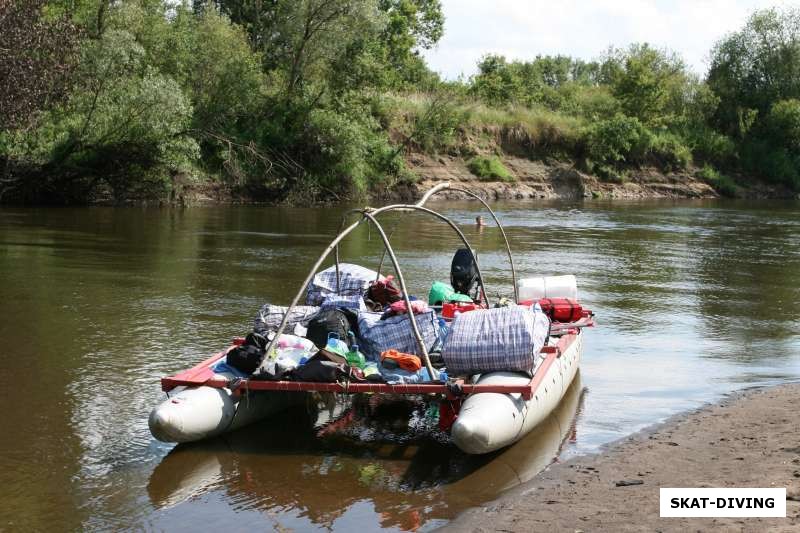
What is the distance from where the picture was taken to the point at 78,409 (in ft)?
30.2

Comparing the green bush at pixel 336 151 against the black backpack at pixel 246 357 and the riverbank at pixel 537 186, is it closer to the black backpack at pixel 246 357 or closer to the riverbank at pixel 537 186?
the riverbank at pixel 537 186

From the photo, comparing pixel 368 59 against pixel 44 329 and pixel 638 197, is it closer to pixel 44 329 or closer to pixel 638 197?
pixel 638 197

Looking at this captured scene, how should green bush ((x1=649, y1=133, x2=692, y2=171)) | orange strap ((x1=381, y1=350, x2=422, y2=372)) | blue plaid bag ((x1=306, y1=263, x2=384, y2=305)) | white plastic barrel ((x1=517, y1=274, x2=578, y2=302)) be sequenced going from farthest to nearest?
green bush ((x1=649, y1=133, x2=692, y2=171)) < white plastic barrel ((x1=517, y1=274, x2=578, y2=302)) < blue plaid bag ((x1=306, y1=263, x2=384, y2=305)) < orange strap ((x1=381, y1=350, x2=422, y2=372))

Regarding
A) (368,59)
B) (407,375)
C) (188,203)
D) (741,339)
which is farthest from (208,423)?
(368,59)

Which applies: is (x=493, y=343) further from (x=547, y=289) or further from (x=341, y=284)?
(x=547, y=289)

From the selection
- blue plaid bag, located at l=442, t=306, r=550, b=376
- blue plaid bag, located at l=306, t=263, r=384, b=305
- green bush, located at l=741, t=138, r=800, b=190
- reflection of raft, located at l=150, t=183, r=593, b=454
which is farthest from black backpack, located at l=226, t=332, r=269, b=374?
green bush, located at l=741, t=138, r=800, b=190

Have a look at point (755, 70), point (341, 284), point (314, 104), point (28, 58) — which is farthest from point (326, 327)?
point (755, 70)

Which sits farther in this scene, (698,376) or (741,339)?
(741,339)

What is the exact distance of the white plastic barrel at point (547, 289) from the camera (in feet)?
40.4

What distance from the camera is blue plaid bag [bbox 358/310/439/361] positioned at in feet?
30.4

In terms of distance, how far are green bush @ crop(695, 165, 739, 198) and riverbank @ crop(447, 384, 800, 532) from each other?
152ft

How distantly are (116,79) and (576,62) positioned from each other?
90.7 meters

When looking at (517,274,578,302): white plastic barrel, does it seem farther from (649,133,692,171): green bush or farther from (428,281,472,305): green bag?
(649,133,692,171): green bush

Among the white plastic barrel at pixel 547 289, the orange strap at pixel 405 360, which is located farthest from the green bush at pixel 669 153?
the orange strap at pixel 405 360
